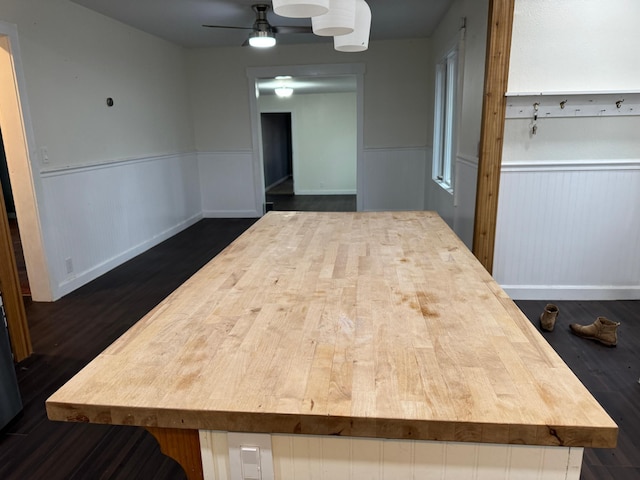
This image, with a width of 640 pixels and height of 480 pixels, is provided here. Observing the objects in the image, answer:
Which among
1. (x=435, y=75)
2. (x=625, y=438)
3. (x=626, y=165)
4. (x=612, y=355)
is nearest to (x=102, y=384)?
(x=625, y=438)

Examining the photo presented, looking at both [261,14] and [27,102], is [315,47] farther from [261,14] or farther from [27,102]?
[27,102]

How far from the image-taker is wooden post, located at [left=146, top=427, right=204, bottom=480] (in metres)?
0.96

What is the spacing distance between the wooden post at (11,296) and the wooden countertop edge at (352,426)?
204cm

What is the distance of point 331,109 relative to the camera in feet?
30.2

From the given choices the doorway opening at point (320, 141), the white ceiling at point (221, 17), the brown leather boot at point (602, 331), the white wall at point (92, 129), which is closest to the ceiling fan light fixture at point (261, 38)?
the white ceiling at point (221, 17)

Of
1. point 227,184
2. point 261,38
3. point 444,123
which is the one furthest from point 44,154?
point 444,123

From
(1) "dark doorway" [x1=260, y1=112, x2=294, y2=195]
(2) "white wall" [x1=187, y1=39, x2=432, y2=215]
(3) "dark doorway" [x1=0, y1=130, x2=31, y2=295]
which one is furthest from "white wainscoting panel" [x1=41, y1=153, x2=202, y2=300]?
(1) "dark doorway" [x1=260, y1=112, x2=294, y2=195]

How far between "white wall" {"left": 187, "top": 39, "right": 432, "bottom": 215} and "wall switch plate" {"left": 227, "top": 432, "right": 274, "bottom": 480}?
5657mm

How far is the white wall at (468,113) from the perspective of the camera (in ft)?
10.9

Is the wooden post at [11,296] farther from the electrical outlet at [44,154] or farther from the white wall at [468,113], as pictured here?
the white wall at [468,113]

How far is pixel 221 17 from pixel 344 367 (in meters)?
A: 4.54

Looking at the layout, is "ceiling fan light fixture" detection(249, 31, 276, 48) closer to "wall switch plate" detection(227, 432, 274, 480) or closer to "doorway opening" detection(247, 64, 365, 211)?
"wall switch plate" detection(227, 432, 274, 480)

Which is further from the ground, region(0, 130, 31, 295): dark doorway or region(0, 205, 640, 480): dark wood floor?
region(0, 130, 31, 295): dark doorway

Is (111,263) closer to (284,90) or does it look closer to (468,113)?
(468,113)
